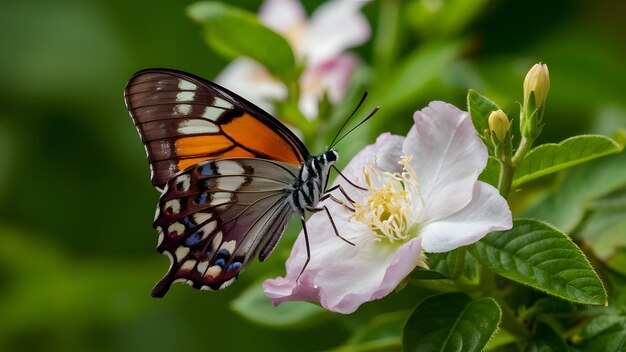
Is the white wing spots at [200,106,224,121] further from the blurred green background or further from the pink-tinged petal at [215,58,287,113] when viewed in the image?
the pink-tinged petal at [215,58,287,113]

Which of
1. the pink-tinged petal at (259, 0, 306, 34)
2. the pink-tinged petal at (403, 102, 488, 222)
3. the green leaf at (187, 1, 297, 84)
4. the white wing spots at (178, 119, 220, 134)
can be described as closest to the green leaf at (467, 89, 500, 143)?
the pink-tinged petal at (403, 102, 488, 222)

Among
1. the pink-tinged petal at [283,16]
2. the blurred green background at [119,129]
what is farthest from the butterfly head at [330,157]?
the pink-tinged petal at [283,16]

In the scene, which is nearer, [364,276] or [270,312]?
[364,276]

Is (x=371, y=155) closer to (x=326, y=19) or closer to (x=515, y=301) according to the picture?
(x=515, y=301)

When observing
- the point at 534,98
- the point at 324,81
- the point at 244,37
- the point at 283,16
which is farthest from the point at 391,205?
the point at 283,16

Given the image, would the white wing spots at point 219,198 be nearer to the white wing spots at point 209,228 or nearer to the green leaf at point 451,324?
the white wing spots at point 209,228

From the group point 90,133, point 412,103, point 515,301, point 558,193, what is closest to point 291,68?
point 412,103

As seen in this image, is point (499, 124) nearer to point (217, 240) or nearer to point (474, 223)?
point (474, 223)
